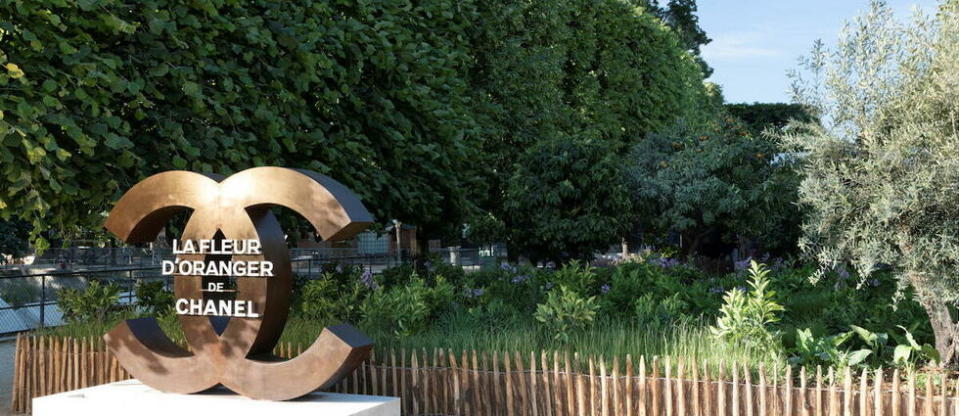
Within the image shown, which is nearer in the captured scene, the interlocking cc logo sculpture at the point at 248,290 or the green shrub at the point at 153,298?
the interlocking cc logo sculpture at the point at 248,290

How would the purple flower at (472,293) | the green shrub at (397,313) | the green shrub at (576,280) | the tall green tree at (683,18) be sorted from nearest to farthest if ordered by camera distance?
the green shrub at (397,313) → the purple flower at (472,293) → the green shrub at (576,280) → the tall green tree at (683,18)

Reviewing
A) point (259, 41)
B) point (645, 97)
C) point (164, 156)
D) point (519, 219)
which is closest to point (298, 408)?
point (164, 156)

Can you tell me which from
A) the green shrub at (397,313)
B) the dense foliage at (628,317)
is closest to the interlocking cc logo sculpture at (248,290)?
the dense foliage at (628,317)

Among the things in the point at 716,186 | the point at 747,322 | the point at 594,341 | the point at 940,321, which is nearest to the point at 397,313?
the point at 594,341

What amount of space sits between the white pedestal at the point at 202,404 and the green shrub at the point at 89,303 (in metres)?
3.73

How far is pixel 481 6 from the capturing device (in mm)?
21344

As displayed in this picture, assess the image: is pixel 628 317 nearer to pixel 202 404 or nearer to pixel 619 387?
pixel 619 387

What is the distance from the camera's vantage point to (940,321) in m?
8.89

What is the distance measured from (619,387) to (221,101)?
6.56m

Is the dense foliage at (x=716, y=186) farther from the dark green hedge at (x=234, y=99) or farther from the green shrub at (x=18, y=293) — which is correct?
the green shrub at (x=18, y=293)

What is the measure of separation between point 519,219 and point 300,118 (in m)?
8.40

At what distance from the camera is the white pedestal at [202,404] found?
752 cm

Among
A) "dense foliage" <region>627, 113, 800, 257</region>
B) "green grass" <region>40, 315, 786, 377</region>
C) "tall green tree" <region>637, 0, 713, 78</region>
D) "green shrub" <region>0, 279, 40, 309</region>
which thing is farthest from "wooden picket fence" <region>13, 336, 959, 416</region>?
"tall green tree" <region>637, 0, 713, 78</region>

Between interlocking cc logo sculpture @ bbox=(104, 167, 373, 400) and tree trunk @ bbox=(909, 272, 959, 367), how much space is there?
201 inches
